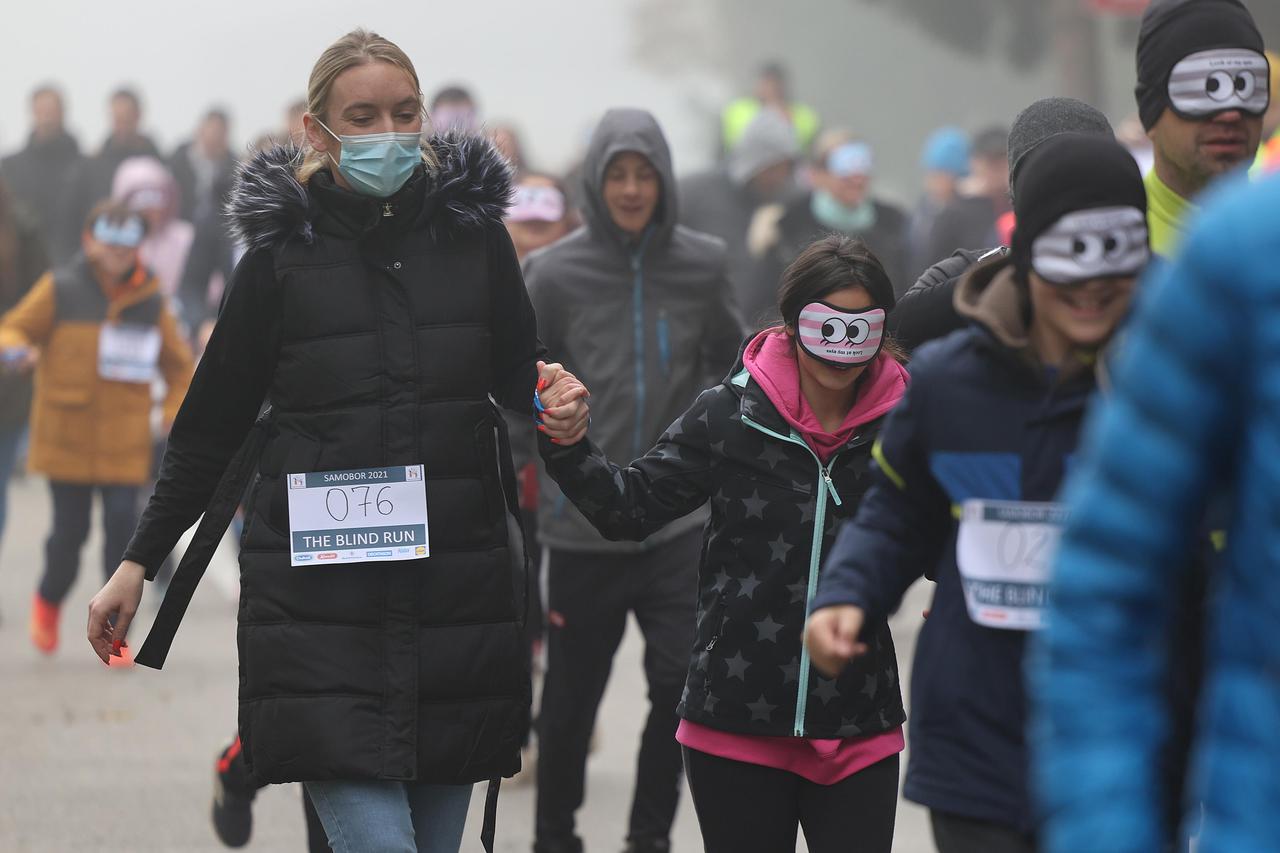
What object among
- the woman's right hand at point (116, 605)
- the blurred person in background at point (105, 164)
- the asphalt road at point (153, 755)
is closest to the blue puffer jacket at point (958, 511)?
the woman's right hand at point (116, 605)

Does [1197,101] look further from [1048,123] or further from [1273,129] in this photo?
[1273,129]

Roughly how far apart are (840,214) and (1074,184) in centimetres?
1006

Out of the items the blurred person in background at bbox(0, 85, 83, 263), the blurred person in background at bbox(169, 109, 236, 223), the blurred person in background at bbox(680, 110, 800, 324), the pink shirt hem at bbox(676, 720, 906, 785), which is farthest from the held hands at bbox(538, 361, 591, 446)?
the blurred person in background at bbox(0, 85, 83, 263)

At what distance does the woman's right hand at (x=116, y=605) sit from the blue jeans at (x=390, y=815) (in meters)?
0.51

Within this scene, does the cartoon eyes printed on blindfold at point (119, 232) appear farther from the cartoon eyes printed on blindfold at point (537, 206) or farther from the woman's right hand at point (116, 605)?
the woman's right hand at point (116, 605)

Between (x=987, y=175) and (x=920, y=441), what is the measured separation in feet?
39.9

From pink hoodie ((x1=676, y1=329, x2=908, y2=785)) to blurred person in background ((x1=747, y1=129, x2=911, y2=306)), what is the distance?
732cm

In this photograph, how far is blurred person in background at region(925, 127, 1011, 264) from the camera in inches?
563

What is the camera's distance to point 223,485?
186 inches

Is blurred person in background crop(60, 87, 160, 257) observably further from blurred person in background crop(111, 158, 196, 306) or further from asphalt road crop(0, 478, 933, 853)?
asphalt road crop(0, 478, 933, 853)

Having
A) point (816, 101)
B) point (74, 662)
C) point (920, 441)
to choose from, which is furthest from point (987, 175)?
point (816, 101)

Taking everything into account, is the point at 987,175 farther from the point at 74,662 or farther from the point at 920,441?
the point at 920,441

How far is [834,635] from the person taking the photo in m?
3.41

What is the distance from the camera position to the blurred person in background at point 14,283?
11358mm
